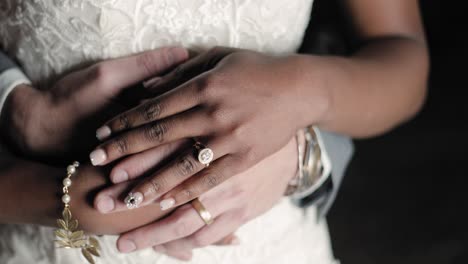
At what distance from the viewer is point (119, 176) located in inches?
25.9

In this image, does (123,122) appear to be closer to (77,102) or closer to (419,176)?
(77,102)

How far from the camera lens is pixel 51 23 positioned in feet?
2.37

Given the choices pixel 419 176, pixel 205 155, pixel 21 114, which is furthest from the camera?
pixel 419 176

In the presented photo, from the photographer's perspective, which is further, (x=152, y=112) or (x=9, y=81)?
(x=9, y=81)

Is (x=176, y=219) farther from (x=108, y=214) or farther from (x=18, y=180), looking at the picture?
(x=18, y=180)

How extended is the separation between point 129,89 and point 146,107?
0.11 m

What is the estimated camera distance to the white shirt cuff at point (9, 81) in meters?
0.75

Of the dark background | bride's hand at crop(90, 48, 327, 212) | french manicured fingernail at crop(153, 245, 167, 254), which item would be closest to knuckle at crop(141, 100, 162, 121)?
bride's hand at crop(90, 48, 327, 212)

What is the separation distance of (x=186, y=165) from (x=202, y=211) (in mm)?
93

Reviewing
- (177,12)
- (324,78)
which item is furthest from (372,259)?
(177,12)

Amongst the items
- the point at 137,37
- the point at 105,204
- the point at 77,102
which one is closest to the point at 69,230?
the point at 105,204

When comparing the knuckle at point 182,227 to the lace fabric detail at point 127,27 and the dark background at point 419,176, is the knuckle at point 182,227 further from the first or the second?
the dark background at point 419,176

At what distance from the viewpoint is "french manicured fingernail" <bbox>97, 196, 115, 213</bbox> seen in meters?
0.66

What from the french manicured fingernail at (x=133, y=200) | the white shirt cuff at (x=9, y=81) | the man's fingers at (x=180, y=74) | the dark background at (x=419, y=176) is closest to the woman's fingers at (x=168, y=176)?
the french manicured fingernail at (x=133, y=200)
